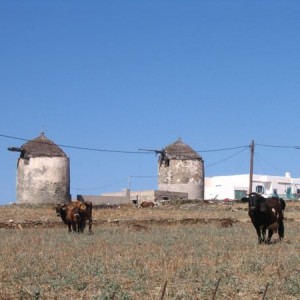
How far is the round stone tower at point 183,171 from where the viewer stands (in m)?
61.5

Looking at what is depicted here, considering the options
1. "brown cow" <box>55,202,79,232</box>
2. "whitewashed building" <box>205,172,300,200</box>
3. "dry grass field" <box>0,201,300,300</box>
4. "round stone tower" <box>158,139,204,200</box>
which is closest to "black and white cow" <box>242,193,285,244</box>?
"dry grass field" <box>0,201,300,300</box>

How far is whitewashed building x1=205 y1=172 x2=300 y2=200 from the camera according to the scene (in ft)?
261

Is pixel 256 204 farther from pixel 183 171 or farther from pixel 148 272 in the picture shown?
pixel 183 171

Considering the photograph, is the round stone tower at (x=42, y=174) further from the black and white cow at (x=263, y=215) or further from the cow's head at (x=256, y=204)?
the cow's head at (x=256, y=204)

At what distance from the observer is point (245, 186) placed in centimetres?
8112

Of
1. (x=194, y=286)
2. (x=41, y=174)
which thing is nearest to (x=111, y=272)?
(x=194, y=286)

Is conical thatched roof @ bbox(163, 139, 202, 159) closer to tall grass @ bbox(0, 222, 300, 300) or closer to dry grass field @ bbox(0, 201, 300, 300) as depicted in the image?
dry grass field @ bbox(0, 201, 300, 300)

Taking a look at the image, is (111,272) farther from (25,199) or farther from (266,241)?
(25,199)

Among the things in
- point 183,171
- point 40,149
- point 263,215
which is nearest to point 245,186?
point 183,171

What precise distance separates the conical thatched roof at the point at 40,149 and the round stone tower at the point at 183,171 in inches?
430

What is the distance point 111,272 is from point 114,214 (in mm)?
29159

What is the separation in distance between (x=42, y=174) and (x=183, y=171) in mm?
13752

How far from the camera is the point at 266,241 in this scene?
16.8 meters

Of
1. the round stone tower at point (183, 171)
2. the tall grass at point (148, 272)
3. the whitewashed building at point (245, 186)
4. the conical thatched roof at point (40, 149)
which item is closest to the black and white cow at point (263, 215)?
the tall grass at point (148, 272)
